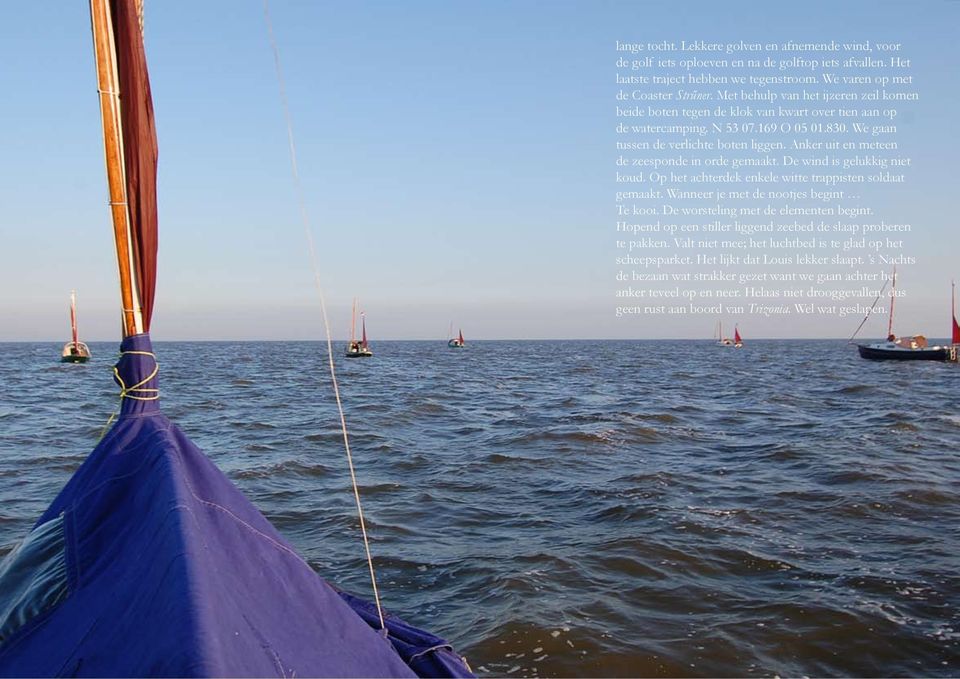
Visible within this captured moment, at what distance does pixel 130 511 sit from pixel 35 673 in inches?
26.9

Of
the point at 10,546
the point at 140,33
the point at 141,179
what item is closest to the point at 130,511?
the point at 141,179

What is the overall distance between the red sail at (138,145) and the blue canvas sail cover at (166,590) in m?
0.88

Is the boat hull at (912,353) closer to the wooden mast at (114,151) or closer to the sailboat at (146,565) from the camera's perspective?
the sailboat at (146,565)

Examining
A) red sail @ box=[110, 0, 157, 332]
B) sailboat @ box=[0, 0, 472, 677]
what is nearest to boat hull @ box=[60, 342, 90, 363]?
red sail @ box=[110, 0, 157, 332]

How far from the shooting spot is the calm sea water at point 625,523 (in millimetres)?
5145

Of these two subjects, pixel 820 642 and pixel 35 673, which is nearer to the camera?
pixel 35 673

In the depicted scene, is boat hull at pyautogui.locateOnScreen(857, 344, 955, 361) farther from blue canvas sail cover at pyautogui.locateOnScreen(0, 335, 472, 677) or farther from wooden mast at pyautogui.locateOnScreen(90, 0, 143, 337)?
wooden mast at pyautogui.locateOnScreen(90, 0, 143, 337)

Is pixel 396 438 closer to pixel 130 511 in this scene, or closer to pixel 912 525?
pixel 912 525

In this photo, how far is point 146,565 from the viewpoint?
2178mm

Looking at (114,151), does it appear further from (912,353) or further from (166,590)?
(912,353)

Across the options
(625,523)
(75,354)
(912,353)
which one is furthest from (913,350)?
(75,354)

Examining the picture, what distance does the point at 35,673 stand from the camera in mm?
2154

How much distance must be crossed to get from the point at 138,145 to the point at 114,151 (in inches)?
5.7

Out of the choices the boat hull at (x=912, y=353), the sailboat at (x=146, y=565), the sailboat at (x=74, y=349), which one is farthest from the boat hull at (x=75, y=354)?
the boat hull at (x=912, y=353)
